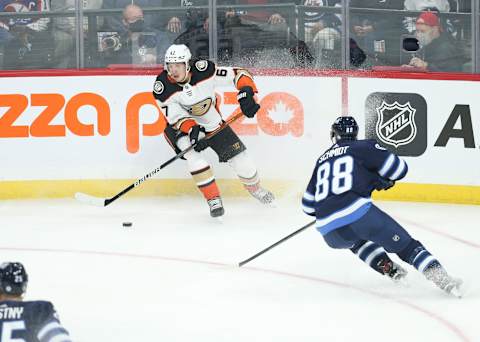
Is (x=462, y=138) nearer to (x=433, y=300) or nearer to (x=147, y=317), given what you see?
(x=433, y=300)

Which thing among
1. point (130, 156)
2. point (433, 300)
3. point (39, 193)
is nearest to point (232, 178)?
point (130, 156)

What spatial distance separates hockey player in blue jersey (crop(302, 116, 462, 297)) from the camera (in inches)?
219

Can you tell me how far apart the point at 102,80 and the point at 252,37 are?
1.05 meters

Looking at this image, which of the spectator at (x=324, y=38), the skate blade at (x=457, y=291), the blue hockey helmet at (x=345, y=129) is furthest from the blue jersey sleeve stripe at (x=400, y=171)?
the spectator at (x=324, y=38)

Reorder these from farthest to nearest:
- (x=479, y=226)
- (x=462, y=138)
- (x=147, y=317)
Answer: (x=462, y=138) < (x=479, y=226) < (x=147, y=317)

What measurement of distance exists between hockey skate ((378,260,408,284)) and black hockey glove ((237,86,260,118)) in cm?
199

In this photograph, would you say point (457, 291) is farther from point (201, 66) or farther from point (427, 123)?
point (201, 66)

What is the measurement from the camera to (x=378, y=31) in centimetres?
816

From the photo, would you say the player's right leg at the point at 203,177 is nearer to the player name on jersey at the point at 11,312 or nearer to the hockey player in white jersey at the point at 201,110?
the hockey player in white jersey at the point at 201,110

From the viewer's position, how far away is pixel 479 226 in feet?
24.2

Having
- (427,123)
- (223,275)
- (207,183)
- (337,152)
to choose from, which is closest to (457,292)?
(337,152)

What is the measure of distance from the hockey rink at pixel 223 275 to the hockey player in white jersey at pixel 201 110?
0.94ft

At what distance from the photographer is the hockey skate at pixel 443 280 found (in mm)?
5535

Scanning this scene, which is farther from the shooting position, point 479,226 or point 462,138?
point 462,138
